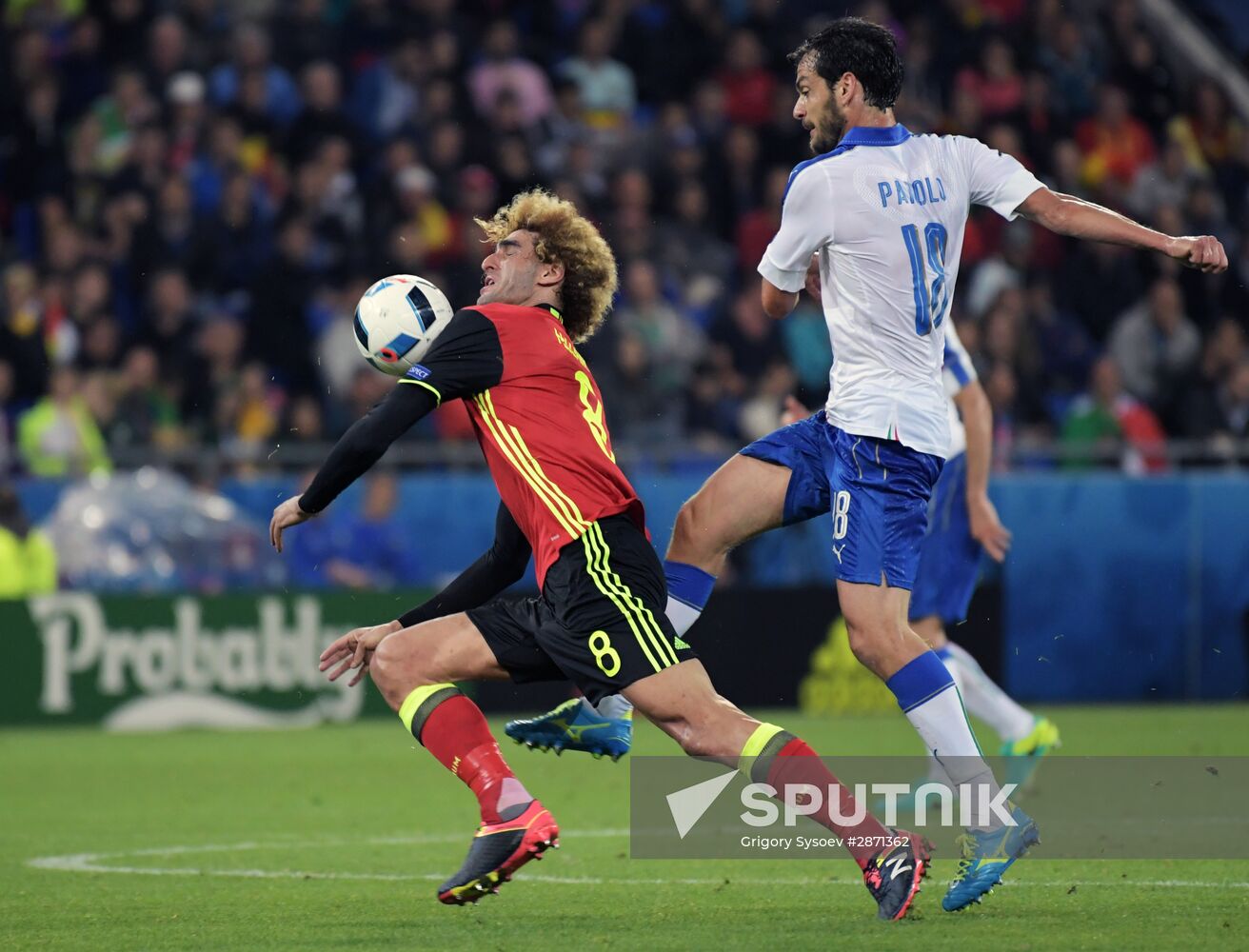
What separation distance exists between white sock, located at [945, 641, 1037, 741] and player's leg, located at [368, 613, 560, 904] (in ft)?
10.4

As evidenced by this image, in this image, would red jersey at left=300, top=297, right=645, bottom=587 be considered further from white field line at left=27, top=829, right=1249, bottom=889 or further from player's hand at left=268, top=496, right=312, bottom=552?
white field line at left=27, top=829, right=1249, bottom=889

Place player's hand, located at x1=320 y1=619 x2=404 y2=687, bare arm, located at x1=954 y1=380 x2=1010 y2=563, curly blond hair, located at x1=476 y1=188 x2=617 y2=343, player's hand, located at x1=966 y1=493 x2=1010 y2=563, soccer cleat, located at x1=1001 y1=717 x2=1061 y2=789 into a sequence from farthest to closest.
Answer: soccer cleat, located at x1=1001 y1=717 x2=1061 y2=789
player's hand, located at x1=966 y1=493 x2=1010 y2=563
bare arm, located at x1=954 y1=380 x2=1010 y2=563
curly blond hair, located at x1=476 y1=188 x2=617 y2=343
player's hand, located at x1=320 y1=619 x2=404 y2=687

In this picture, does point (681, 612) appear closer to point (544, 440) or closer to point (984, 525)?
point (544, 440)

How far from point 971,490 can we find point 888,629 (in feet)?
7.85

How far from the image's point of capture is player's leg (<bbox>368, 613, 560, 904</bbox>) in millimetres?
5527

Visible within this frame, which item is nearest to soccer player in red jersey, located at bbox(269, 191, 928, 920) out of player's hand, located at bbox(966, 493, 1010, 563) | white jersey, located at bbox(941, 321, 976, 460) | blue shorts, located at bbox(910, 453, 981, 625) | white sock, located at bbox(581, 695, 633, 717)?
white sock, located at bbox(581, 695, 633, 717)

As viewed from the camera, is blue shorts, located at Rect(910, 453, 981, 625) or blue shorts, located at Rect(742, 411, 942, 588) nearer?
blue shorts, located at Rect(742, 411, 942, 588)

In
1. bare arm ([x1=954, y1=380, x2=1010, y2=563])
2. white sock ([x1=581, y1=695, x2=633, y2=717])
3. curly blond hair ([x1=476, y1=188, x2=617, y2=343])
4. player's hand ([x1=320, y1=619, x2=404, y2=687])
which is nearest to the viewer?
player's hand ([x1=320, y1=619, x2=404, y2=687])

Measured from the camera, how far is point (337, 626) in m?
12.8

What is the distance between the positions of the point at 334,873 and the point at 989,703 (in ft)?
9.75

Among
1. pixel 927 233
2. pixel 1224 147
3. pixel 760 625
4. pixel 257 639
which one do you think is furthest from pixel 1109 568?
pixel 927 233

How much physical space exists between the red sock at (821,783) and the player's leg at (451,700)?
2.10ft

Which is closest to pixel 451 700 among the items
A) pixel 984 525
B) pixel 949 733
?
pixel 949 733

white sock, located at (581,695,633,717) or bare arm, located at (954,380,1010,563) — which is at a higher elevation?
bare arm, located at (954,380,1010,563)
